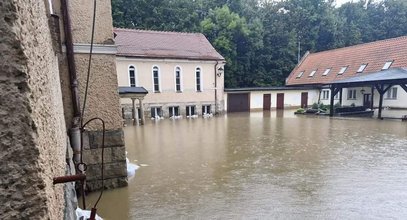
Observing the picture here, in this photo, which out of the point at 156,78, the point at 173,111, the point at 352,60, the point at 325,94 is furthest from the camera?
A: the point at 325,94

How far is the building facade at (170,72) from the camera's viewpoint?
18.6 m

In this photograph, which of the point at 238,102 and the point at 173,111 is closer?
the point at 173,111

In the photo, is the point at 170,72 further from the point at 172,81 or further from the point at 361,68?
the point at 361,68

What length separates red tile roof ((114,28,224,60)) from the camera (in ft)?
62.0

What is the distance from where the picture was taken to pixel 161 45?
2056 centimetres

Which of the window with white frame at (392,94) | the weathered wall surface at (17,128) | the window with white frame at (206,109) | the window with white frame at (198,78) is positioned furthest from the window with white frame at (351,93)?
the weathered wall surface at (17,128)

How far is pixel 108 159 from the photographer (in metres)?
5.02

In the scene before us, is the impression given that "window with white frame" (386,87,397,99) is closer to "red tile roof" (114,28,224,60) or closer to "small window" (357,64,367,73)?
"small window" (357,64,367,73)

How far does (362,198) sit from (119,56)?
16.3 m

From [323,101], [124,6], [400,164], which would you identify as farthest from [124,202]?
[124,6]

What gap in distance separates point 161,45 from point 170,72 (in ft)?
7.68

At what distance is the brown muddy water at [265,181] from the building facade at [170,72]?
9.81 m

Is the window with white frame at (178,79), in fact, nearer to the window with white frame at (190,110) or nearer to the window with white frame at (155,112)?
the window with white frame at (190,110)


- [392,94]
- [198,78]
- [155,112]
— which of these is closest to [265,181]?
[155,112]
